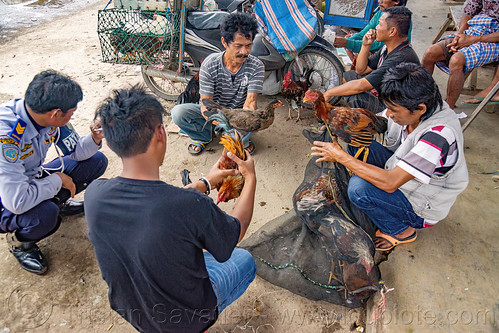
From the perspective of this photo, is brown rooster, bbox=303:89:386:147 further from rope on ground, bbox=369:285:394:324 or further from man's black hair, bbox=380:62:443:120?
rope on ground, bbox=369:285:394:324

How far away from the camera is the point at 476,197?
2953 mm

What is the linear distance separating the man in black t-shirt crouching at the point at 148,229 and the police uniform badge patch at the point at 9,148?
1085 mm

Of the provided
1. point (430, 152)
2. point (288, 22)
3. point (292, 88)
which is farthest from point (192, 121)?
point (430, 152)

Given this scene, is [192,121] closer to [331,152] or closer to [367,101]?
[331,152]

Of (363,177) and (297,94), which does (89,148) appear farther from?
(297,94)

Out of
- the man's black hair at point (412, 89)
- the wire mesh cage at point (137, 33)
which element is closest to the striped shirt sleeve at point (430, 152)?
the man's black hair at point (412, 89)

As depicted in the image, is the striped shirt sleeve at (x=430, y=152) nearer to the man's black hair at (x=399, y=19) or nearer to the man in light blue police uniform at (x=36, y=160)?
the man's black hair at (x=399, y=19)

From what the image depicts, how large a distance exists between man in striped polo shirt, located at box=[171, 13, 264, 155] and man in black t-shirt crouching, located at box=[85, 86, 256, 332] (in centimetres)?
187

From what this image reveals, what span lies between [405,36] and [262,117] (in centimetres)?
164

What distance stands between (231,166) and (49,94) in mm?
1283

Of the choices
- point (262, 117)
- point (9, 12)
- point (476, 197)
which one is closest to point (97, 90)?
point (262, 117)

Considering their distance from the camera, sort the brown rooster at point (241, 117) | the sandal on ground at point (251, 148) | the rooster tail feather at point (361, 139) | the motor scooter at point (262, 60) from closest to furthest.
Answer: the rooster tail feather at point (361, 139) < the brown rooster at point (241, 117) < the sandal on ground at point (251, 148) < the motor scooter at point (262, 60)

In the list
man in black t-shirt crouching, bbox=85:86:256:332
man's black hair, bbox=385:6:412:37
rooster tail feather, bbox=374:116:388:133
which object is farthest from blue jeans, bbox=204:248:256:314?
man's black hair, bbox=385:6:412:37

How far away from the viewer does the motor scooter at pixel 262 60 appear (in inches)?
163
